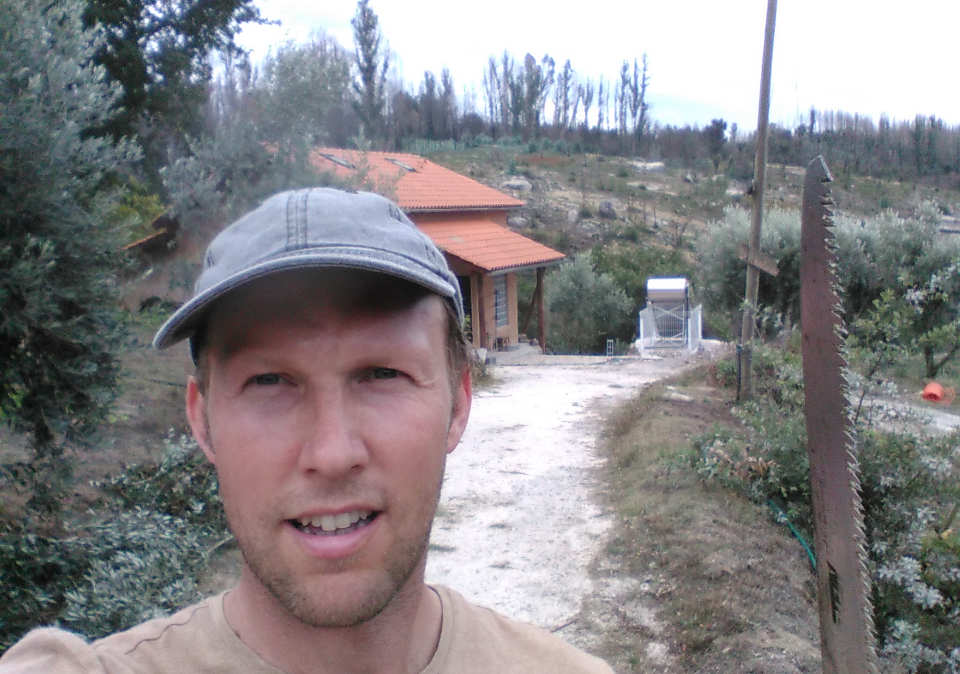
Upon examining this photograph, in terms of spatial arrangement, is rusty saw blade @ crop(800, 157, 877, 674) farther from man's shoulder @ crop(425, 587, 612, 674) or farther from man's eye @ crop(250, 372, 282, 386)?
man's eye @ crop(250, 372, 282, 386)

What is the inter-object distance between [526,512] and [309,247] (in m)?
6.03

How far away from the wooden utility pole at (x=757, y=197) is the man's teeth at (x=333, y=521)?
7439mm

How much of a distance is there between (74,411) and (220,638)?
144 inches

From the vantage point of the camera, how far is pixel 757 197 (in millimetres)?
8883

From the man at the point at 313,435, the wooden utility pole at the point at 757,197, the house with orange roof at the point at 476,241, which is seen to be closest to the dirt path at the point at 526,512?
the wooden utility pole at the point at 757,197

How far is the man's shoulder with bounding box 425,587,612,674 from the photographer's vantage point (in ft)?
4.02

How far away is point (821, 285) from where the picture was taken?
2230 mm

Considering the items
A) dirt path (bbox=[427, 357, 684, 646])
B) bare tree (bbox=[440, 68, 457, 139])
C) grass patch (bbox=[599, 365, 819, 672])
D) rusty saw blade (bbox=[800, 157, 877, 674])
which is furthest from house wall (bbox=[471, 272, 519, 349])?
bare tree (bbox=[440, 68, 457, 139])

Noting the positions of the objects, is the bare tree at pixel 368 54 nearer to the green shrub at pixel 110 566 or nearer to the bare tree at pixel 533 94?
the bare tree at pixel 533 94

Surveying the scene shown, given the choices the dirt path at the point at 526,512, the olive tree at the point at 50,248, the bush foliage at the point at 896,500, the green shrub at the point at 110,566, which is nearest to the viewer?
the green shrub at the point at 110,566

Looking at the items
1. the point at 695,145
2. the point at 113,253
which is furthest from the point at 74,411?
the point at 695,145

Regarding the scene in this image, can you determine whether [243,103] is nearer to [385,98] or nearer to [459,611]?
[459,611]

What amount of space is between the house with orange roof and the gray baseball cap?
16.6 m

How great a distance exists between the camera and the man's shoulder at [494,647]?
123 centimetres
